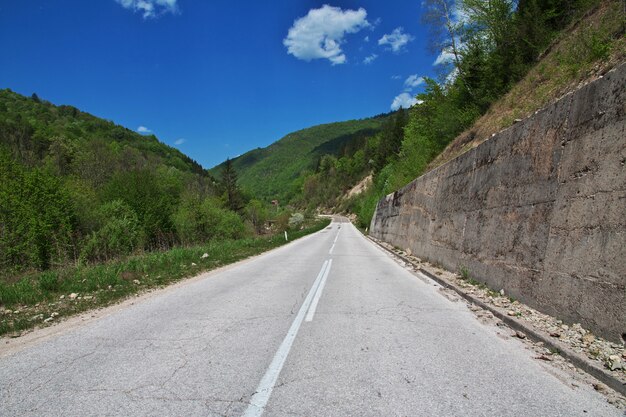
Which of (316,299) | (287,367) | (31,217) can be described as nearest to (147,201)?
(31,217)

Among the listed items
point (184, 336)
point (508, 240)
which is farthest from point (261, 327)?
point (508, 240)

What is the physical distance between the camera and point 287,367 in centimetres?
434

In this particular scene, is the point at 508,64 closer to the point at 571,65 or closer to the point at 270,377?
the point at 571,65

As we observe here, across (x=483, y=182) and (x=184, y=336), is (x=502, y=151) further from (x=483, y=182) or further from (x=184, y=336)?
(x=184, y=336)

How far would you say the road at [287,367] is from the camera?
3.43 meters

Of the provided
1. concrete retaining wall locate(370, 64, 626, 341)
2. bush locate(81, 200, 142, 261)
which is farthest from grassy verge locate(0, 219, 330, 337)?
bush locate(81, 200, 142, 261)

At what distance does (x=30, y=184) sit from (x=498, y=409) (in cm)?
2568

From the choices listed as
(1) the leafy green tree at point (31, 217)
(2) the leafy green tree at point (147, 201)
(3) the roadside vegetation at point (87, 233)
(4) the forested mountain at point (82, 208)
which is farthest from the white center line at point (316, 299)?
(2) the leafy green tree at point (147, 201)

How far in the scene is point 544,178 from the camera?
7.00 meters

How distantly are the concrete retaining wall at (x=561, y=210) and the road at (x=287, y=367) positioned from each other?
1229 mm

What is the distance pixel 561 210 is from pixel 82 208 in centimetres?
2812

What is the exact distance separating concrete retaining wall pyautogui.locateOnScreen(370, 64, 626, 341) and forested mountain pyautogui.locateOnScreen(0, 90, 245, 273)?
50.8 feet

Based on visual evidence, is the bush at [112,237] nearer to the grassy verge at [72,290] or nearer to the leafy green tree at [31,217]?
the leafy green tree at [31,217]

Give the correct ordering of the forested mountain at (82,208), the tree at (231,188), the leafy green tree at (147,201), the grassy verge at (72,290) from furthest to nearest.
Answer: the tree at (231,188)
the leafy green tree at (147,201)
the forested mountain at (82,208)
the grassy verge at (72,290)
